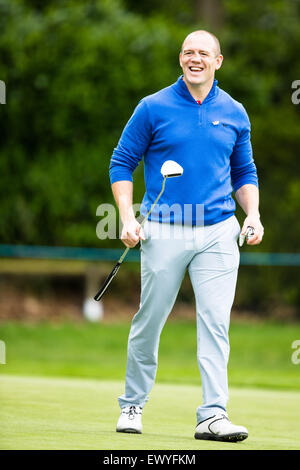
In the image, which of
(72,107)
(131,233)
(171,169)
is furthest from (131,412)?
(72,107)

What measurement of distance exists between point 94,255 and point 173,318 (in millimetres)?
1705

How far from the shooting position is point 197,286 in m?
4.54

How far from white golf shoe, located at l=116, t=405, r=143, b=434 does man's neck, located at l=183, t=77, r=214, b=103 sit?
56.6 inches

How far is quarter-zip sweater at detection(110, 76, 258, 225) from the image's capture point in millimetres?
4457

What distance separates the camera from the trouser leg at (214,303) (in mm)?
4441

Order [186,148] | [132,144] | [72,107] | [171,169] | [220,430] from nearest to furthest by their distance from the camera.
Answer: [220,430], [171,169], [186,148], [132,144], [72,107]

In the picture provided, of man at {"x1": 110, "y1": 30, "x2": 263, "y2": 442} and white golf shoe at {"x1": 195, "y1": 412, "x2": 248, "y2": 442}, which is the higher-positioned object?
man at {"x1": 110, "y1": 30, "x2": 263, "y2": 442}

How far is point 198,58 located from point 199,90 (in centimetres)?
14

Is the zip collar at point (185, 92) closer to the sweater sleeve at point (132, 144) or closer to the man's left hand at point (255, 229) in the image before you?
the sweater sleeve at point (132, 144)
